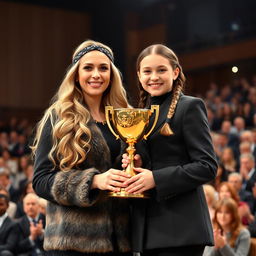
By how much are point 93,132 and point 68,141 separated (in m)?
0.14

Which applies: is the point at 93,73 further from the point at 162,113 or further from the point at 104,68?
the point at 162,113

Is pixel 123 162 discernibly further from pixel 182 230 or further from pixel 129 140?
pixel 182 230

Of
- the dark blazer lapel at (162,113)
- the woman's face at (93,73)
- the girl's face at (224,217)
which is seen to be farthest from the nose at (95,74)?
the girl's face at (224,217)

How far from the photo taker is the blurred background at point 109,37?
628 inches

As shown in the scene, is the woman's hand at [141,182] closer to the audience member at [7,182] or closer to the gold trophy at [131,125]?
the gold trophy at [131,125]

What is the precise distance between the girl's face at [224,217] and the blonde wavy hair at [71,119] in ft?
7.28

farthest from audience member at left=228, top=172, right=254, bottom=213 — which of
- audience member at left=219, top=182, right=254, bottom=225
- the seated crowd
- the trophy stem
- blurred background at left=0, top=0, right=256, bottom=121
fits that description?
blurred background at left=0, top=0, right=256, bottom=121

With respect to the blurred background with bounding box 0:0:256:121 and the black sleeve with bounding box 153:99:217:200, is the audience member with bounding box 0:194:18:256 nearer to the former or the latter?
the black sleeve with bounding box 153:99:217:200

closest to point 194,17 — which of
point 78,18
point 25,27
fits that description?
point 78,18

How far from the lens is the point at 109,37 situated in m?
17.0

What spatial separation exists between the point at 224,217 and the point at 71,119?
8.15 feet

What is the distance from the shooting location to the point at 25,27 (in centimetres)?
1745

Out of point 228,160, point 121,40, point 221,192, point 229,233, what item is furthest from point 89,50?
point 121,40

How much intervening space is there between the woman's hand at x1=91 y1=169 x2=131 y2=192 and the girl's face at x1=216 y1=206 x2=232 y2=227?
8.21 feet
